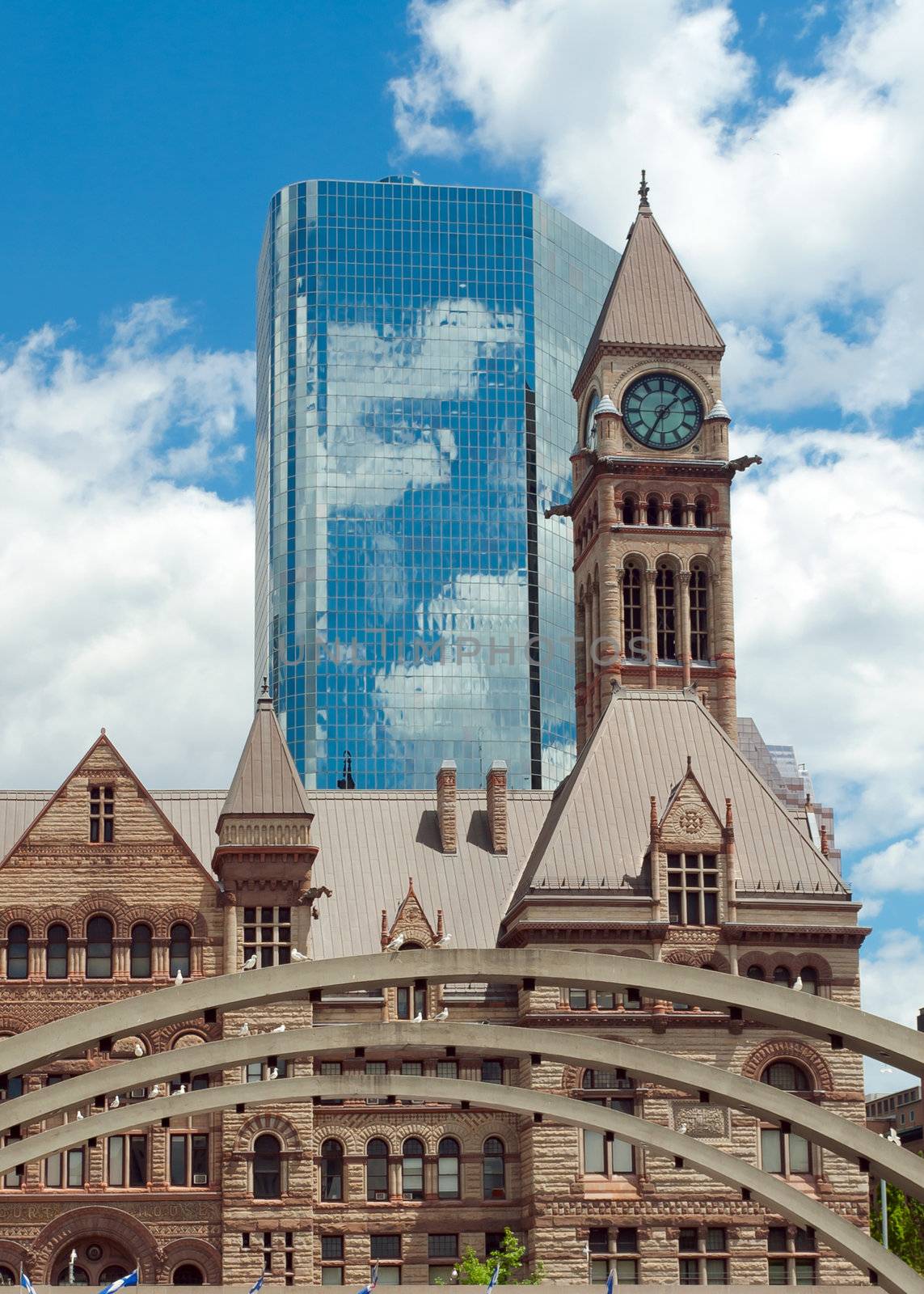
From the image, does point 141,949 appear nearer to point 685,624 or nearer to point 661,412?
point 685,624

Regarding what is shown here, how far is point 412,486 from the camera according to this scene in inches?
6299

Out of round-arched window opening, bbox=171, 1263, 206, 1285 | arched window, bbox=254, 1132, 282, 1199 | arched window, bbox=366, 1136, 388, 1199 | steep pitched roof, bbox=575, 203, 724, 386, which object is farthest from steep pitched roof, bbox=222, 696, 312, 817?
steep pitched roof, bbox=575, 203, 724, 386

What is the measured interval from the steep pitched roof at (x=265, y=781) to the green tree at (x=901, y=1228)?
2606 cm

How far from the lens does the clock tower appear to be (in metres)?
98.6

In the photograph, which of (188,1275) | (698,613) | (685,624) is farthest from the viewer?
(698,613)

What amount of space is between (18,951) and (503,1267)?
60.5 ft

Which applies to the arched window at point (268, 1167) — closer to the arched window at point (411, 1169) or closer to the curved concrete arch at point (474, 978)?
the arched window at point (411, 1169)

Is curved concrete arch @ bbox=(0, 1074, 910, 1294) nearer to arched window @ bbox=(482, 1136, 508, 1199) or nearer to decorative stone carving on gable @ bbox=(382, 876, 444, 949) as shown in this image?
arched window @ bbox=(482, 1136, 508, 1199)

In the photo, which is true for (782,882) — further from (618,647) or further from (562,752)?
(562,752)

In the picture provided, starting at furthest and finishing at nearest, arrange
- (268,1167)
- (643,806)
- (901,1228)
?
1. (901,1228)
2. (643,806)
3. (268,1167)

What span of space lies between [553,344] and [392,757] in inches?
1331

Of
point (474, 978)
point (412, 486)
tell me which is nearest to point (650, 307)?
point (412, 486)

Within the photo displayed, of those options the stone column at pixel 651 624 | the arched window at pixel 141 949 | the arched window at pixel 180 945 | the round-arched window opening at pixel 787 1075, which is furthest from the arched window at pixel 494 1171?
the stone column at pixel 651 624

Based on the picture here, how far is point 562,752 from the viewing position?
527ft
